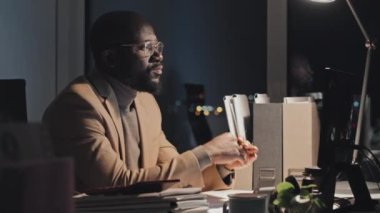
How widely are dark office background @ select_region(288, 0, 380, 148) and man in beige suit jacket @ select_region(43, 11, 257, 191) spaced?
2.51 feet

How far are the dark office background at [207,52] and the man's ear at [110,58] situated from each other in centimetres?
95

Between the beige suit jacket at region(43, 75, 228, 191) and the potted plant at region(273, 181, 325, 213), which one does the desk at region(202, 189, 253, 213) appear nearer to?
the beige suit jacket at region(43, 75, 228, 191)

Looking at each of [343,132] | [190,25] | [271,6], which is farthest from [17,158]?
[190,25]

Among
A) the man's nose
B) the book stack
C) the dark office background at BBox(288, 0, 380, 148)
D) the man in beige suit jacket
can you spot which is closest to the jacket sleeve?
the man in beige suit jacket

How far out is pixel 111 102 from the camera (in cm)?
165

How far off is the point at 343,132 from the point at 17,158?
96 centimetres

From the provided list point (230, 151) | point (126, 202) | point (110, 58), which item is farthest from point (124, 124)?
point (126, 202)

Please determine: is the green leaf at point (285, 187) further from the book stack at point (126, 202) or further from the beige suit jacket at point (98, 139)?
the beige suit jacket at point (98, 139)

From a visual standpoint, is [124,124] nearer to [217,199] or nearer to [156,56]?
[156,56]

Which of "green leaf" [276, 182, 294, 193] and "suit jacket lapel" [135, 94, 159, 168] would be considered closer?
"green leaf" [276, 182, 294, 193]

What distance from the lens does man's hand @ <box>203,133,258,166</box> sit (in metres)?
1.63

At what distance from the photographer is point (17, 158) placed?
22.3 inches

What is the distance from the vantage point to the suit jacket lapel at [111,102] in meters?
1.63

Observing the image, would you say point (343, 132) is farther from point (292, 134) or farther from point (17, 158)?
point (17, 158)
